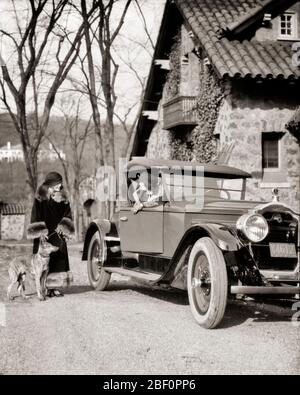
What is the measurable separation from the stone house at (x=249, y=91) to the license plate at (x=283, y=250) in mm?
8006

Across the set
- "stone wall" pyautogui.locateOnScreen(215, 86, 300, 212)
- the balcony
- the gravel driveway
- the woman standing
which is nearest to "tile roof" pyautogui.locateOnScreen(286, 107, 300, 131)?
"stone wall" pyautogui.locateOnScreen(215, 86, 300, 212)

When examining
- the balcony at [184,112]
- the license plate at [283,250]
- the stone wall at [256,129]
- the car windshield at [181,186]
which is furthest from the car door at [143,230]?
the balcony at [184,112]

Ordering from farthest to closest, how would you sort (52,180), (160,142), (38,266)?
(160,142) → (52,180) → (38,266)

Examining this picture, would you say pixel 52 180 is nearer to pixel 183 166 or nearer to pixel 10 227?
pixel 183 166

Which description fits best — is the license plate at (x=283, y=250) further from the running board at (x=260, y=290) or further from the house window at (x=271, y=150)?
the house window at (x=271, y=150)

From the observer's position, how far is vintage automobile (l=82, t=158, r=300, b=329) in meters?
5.35

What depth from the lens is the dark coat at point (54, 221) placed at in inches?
284

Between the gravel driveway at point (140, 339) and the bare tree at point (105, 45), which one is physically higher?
the bare tree at point (105, 45)

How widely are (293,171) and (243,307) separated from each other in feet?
26.5

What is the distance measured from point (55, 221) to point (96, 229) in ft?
4.14

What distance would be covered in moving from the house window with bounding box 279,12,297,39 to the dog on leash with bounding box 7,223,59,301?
10599mm

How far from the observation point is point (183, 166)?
287 inches

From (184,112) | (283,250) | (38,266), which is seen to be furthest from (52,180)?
(184,112)

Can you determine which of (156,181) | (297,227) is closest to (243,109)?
(156,181)
